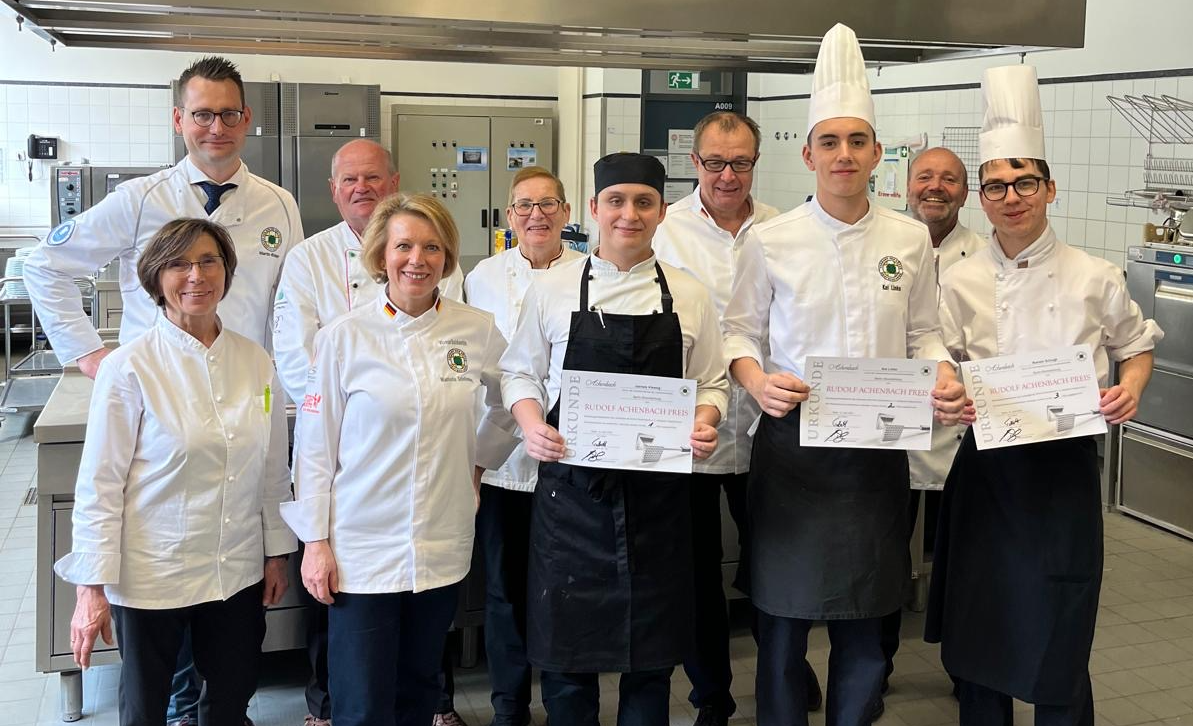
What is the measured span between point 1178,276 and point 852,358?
3215mm

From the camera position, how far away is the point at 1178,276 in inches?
191

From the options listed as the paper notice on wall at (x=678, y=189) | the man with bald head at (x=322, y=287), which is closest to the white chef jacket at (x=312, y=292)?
the man with bald head at (x=322, y=287)

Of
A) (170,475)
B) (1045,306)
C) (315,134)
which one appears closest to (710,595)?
(1045,306)

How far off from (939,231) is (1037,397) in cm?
135

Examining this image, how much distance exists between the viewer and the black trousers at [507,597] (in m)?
2.93

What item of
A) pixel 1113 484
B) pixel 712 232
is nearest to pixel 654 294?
pixel 712 232

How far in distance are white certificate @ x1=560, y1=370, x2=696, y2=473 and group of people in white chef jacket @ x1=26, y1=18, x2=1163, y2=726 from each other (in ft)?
0.20

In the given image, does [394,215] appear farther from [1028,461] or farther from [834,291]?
[1028,461]

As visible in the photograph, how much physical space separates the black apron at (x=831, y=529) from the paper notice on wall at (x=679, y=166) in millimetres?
3560

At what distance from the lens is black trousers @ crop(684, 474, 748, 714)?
9.72 ft

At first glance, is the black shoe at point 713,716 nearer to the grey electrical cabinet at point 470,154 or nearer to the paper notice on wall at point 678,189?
the paper notice on wall at point 678,189

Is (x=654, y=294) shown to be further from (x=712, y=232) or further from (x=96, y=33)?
(x=96, y=33)

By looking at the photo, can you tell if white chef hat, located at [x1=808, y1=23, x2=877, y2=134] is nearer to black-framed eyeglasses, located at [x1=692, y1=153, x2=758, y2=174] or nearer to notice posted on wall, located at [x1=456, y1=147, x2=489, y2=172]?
black-framed eyeglasses, located at [x1=692, y1=153, x2=758, y2=174]

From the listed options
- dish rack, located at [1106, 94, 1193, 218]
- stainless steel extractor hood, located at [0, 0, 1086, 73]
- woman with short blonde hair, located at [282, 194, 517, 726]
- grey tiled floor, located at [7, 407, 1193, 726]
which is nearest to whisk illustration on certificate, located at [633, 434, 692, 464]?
woman with short blonde hair, located at [282, 194, 517, 726]
